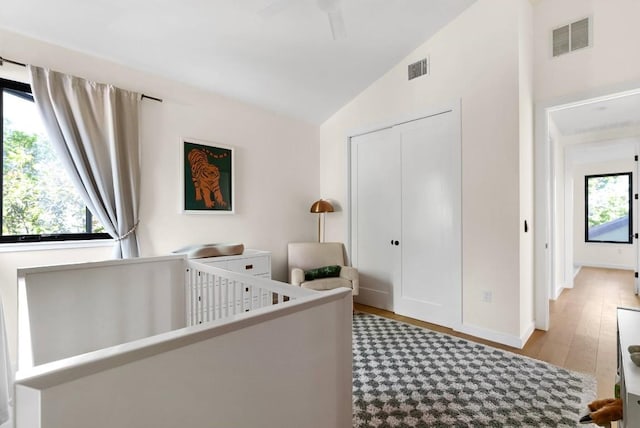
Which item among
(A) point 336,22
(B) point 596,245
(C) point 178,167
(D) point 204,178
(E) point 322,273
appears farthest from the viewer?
(B) point 596,245

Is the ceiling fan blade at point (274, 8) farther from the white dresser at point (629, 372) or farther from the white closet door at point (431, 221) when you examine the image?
the white dresser at point (629, 372)

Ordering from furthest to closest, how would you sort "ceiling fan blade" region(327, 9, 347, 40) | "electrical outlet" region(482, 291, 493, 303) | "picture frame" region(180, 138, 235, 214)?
"picture frame" region(180, 138, 235, 214) < "electrical outlet" region(482, 291, 493, 303) < "ceiling fan blade" region(327, 9, 347, 40)

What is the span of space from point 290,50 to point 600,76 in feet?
9.35

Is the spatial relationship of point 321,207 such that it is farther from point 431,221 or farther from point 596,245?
point 596,245

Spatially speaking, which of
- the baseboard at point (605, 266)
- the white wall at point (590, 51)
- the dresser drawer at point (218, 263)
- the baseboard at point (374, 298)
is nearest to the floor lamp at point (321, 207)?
the baseboard at point (374, 298)

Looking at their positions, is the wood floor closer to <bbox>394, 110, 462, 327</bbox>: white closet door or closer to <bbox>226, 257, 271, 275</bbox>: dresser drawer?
<bbox>394, 110, 462, 327</bbox>: white closet door

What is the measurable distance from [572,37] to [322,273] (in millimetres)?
3458

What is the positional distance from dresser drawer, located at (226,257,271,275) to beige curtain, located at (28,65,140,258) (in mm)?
834

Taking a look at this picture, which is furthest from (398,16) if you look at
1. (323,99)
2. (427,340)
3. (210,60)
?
(427,340)

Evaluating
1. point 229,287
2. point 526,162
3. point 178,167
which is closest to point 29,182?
point 178,167

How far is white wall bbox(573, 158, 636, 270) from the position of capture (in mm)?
6120

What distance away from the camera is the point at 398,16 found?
2793 millimetres

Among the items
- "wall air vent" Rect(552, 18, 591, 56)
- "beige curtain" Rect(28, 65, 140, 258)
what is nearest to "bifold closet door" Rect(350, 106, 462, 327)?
"wall air vent" Rect(552, 18, 591, 56)

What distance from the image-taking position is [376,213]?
379cm
